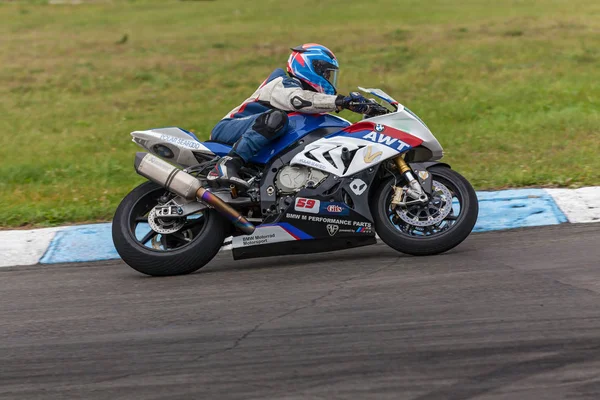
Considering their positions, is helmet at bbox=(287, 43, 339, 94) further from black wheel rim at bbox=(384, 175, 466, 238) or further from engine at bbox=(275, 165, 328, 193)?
black wheel rim at bbox=(384, 175, 466, 238)

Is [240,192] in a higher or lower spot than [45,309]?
higher

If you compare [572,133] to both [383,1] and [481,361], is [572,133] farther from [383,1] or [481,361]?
[383,1]

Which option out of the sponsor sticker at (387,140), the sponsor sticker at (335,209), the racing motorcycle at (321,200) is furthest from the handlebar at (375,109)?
the sponsor sticker at (335,209)

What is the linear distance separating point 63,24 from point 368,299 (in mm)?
23458

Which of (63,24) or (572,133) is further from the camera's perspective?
(63,24)

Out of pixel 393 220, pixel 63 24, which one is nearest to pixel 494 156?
pixel 393 220

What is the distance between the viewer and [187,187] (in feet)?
20.9

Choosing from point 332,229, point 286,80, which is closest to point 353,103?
point 286,80

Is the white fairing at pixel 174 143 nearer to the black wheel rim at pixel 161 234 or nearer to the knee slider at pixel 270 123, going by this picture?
the black wheel rim at pixel 161 234

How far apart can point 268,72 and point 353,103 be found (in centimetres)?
1087

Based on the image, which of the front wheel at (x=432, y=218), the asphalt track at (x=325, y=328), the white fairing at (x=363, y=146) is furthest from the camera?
the white fairing at (x=363, y=146)

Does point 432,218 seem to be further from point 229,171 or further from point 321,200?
point 229,171

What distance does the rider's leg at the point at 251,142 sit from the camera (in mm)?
6395

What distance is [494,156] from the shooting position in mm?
9781
